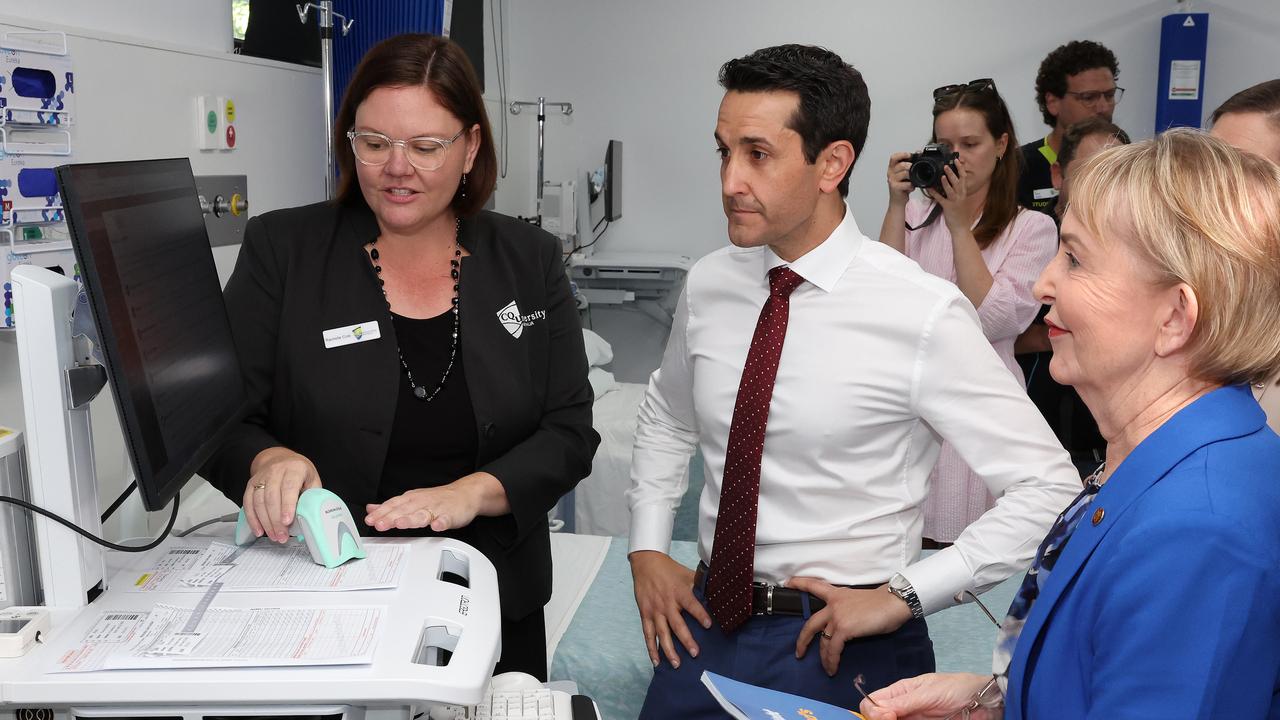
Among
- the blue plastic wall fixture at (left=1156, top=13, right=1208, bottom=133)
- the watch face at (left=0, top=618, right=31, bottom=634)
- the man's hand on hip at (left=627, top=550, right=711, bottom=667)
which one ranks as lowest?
the man's hand on hip at (left=627, top=550, right=711, bottom=667)

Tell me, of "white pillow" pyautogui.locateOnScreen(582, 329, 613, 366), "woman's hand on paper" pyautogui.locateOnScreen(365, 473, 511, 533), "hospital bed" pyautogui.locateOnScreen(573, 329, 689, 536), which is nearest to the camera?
"woman's hand on paper" pyautogui.locateOnScreen(365, 473, 511, 533)

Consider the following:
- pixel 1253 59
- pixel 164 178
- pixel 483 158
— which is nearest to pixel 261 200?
pixel 483 158

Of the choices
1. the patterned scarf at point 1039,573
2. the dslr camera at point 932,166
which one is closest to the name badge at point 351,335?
the patterned scarf at point 1039,573

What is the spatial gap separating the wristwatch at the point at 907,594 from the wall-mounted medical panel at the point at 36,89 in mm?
1680

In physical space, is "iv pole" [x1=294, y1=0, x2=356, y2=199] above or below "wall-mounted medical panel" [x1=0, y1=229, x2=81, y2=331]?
above

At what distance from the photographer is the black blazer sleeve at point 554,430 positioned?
4.73 ft

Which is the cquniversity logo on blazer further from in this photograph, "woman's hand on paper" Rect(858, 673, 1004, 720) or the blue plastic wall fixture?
the blue plastic wall fixture

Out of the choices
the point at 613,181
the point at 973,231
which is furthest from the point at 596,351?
the point at 973,231

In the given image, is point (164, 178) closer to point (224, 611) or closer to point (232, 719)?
point (224, 611)

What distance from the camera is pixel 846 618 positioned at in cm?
134

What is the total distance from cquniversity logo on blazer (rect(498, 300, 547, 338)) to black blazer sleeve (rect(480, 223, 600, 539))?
5cm

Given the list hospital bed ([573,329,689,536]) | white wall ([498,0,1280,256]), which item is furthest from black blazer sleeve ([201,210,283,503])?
white wall ([498,0,1280,256])

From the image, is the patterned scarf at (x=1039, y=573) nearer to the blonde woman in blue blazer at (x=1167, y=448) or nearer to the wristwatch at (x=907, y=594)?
the blonde woman in blue blazer at (x=1167, y=448)

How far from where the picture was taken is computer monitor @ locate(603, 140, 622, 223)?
5188 mm
